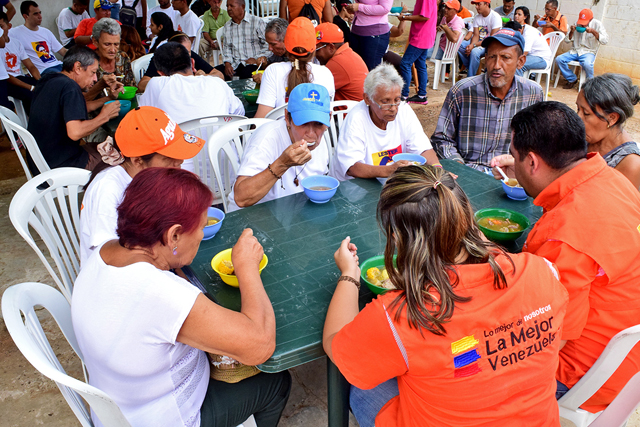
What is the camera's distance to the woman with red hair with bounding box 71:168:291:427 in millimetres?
1316

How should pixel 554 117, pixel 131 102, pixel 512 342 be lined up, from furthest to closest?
pixel 131 102 < pixel 554 117 < pixel 512 342

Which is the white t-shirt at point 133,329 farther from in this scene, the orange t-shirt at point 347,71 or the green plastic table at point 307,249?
the orange t-shirt at point 347,71

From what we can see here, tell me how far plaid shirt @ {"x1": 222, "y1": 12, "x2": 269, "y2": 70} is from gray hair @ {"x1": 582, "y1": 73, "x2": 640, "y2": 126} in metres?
4.93

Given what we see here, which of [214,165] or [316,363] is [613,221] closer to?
[316,363]

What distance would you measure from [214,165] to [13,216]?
1157 mm

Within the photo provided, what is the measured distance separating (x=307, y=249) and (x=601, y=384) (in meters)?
1.20

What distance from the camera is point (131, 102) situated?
4.23 meters

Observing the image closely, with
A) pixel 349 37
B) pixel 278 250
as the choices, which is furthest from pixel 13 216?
pixel 349 37

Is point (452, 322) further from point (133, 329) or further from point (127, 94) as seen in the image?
point (127, 94)

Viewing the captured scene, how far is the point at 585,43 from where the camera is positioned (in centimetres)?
823

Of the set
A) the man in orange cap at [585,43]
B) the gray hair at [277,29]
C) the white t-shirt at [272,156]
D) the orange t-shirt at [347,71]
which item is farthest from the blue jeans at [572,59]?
the white t-shirt at [272,156]

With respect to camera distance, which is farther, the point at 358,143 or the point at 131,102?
the point at 131,102

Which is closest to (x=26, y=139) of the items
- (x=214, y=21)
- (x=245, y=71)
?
(x=245, y=71)

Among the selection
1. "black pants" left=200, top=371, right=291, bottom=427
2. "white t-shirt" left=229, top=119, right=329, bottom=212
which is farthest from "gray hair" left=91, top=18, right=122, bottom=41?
"black pants" left=200, top=371, right=291, bottom=427
